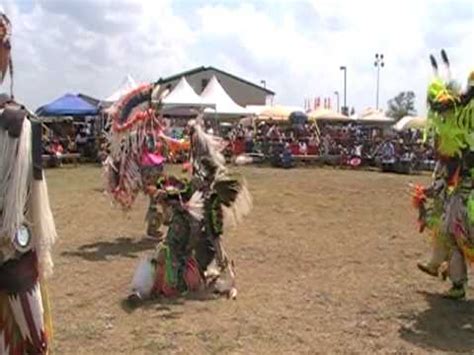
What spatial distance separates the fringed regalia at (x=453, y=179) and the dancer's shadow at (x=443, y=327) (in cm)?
20

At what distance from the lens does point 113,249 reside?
8969 millimetres

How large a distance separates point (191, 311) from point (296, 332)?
98cm

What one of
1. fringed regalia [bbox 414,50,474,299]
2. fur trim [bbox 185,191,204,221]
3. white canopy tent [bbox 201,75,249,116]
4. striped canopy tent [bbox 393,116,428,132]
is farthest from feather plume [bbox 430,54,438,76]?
striped canopy tent [bbox 393,116,428,132]

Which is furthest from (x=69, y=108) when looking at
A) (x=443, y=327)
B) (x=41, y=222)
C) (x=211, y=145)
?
(x=41, y=222)

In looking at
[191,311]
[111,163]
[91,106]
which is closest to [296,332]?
[191,311]

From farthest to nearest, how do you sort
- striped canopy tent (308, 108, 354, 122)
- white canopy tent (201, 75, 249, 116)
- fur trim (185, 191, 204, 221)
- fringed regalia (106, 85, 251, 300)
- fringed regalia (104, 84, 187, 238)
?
striped canopy tent (308, 108, 354, 122)
white canopy tent (201, 75, 249, 116)
fringed regalia (104, 84, 187, 238)
fur trim (185, 191, 204, 221)
fringed regalia (106, 85, 251, 300)

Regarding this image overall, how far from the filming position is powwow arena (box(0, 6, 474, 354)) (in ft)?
9.57

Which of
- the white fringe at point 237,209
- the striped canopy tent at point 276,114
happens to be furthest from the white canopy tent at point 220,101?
the white fringe at point 237,209

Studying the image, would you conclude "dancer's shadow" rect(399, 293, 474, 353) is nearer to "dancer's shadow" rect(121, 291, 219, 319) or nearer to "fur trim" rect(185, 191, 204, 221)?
"dancer's shadow" rect(121, 291, 219, 319)

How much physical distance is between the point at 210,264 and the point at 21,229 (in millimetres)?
4042

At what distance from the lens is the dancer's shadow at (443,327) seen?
17.4 feet

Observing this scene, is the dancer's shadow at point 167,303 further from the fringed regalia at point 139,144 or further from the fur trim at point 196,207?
the fringed regalia at point 139,144

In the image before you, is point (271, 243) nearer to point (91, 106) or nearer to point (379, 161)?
point (379, 161)

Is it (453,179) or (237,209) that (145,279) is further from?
(453,179)
